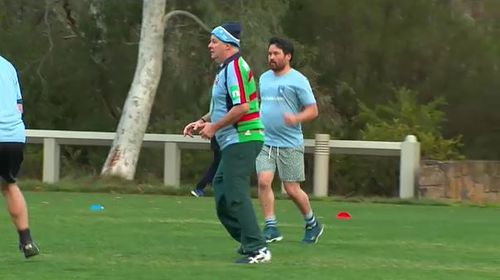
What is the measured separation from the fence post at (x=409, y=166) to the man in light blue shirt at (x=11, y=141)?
1198 centimetres

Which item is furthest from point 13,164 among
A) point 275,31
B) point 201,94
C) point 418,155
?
point 201,94

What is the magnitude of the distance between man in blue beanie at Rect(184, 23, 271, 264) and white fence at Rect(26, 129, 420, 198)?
11.6 m

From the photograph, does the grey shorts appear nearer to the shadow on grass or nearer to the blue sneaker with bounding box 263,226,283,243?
the blue sneaker with bounding box 263,226,283,243

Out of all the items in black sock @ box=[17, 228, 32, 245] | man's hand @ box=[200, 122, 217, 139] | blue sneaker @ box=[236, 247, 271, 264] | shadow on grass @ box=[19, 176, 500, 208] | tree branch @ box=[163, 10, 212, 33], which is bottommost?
shadow on grass @ box=[19, 176, 500, 208]

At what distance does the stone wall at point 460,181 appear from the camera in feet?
65.6

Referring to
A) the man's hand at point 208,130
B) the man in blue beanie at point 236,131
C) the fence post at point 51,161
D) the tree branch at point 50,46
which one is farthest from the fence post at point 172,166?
the man's hand at point 208,130

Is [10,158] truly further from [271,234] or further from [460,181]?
[460,181]

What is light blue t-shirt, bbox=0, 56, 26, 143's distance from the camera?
8945 millimetres

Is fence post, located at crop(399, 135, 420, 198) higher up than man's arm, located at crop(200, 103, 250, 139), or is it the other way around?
man's arm, located at crop(200, 103, 250, 139)

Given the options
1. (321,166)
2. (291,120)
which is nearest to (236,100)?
(291,120)

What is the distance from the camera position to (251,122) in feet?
29.7

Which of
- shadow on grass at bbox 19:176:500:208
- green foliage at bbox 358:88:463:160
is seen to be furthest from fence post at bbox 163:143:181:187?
green foliage at bbox 358:88:463:160

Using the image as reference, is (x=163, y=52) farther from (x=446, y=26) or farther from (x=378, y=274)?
(x=378, y=274)

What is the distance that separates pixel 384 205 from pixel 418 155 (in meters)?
2.97
